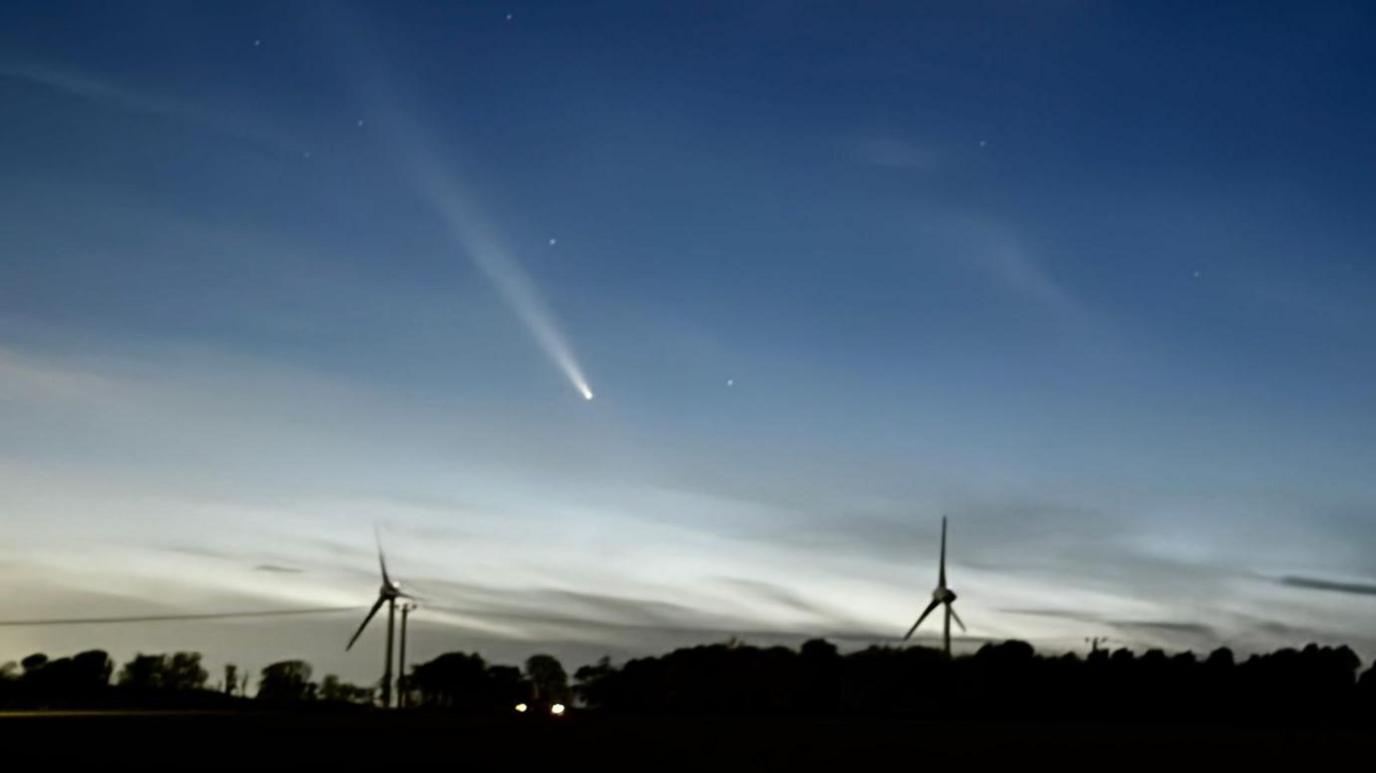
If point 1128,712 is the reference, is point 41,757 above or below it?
below

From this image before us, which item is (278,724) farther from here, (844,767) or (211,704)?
(211,704)

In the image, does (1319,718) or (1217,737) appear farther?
(1319,718)

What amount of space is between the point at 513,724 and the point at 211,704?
79219 millimetres

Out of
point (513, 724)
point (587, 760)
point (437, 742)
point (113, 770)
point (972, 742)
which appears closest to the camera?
point (113, 770)

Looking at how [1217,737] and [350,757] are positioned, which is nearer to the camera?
[350,757]

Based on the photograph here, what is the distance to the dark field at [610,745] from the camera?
187 feet

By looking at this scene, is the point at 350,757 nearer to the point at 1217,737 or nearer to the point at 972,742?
the point at 972,742

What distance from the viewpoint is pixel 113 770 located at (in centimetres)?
4866

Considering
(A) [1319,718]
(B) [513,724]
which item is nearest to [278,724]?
(B) [513,724]

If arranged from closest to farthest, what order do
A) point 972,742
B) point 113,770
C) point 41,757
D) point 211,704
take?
point 113,770, point 41,757, point 972,742, point 211,704

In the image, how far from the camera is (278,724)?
90.1m

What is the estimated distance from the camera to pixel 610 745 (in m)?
69.2

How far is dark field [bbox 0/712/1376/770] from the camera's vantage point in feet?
187

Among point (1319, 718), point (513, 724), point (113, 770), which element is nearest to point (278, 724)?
point (513, 724)
